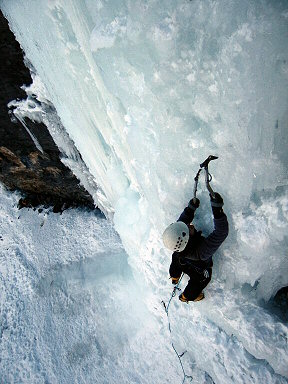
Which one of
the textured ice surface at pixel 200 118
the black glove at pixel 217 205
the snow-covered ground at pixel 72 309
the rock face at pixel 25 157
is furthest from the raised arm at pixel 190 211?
the rock face at pixel 25 157

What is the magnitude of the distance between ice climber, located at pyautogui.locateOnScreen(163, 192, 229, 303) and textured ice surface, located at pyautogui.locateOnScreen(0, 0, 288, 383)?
20cm

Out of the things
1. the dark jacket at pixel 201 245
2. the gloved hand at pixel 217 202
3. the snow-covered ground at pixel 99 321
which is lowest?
the snow-covered ground at pixel 99 321

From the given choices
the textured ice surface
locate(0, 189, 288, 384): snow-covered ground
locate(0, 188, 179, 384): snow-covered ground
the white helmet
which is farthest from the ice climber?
locate(0, 188, 179, 384): snow-covered ground

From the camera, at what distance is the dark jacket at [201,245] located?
90.7 inches

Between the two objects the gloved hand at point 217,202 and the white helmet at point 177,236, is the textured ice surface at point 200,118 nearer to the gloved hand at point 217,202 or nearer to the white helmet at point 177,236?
the gloved hand at point 217,202

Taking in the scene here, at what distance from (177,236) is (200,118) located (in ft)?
3.88

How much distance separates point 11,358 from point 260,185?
4819 millimetres

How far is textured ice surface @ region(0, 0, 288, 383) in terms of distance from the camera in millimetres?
1923

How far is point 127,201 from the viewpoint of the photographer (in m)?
4.38

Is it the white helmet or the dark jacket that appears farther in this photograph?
the white helmet

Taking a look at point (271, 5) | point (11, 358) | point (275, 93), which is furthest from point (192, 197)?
point (11, 358)

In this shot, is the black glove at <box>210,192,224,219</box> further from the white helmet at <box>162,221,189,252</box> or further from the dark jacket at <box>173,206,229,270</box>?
the white helmet at <box>162,221,189,252</box>

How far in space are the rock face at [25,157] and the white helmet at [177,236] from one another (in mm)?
3532

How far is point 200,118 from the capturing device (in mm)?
2354
